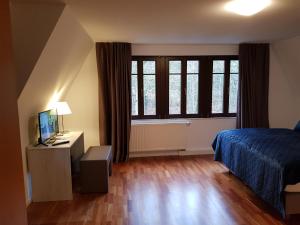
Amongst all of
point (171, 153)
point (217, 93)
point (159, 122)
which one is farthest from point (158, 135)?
point (217, 93)

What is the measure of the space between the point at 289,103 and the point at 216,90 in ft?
4.90

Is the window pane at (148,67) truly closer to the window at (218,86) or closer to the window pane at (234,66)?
the window at (218,86)

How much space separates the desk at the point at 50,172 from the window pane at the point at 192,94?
8.83 ft

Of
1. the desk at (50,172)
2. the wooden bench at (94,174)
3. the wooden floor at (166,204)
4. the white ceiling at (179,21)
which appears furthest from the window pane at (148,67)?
the desk at (50,172)

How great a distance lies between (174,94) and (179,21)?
81.5 inches

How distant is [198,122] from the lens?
5.12m

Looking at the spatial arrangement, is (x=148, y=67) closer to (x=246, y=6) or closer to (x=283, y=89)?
(x=246, y=6)

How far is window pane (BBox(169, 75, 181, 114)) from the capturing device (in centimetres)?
500

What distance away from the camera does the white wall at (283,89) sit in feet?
15.8

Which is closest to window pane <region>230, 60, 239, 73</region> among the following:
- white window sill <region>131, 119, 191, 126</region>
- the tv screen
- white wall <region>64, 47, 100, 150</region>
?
white window sill <region>131, 119, 191, 126</region>

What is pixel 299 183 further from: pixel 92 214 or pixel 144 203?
pixel 92 214

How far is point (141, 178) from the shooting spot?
3918mm

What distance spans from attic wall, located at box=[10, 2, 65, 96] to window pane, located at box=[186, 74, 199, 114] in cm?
307

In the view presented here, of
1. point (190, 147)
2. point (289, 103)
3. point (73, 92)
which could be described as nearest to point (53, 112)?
point (73, 92)
